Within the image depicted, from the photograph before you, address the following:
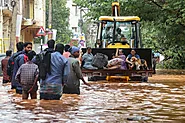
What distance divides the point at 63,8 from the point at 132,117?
171 ft

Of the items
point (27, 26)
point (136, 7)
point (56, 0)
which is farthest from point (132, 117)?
point (56, 0)

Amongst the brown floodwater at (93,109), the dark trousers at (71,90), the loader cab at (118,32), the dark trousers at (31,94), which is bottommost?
the brown floodwater at (93,109)

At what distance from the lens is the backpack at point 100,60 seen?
2125 cm

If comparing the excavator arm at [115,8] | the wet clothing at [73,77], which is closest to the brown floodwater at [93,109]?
the wet clothing at [73,77]

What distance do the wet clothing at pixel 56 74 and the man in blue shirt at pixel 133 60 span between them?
10795 millimetres

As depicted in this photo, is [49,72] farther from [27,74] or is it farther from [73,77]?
[73,77]

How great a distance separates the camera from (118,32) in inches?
943

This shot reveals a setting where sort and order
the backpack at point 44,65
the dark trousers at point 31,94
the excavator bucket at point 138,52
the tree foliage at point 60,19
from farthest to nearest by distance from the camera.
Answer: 1. the tree foliage at point 60,19
2. the excavator bucket at point 138,52
3. the dark trousers at point 31,94
4. the backpack at point 44,65

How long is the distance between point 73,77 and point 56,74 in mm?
1360

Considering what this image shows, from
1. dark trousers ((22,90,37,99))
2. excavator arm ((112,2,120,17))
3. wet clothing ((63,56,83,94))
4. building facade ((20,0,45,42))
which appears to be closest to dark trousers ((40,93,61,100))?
wet clothing ((63,56,83,94))

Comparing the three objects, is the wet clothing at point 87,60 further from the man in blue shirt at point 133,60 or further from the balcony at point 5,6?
the balcony at point 5,6

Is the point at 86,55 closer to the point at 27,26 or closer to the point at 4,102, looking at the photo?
the point at 4,102

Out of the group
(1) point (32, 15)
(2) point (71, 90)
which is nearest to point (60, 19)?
(1) point (32, 15)

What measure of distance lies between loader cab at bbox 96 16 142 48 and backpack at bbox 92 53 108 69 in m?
2.32
